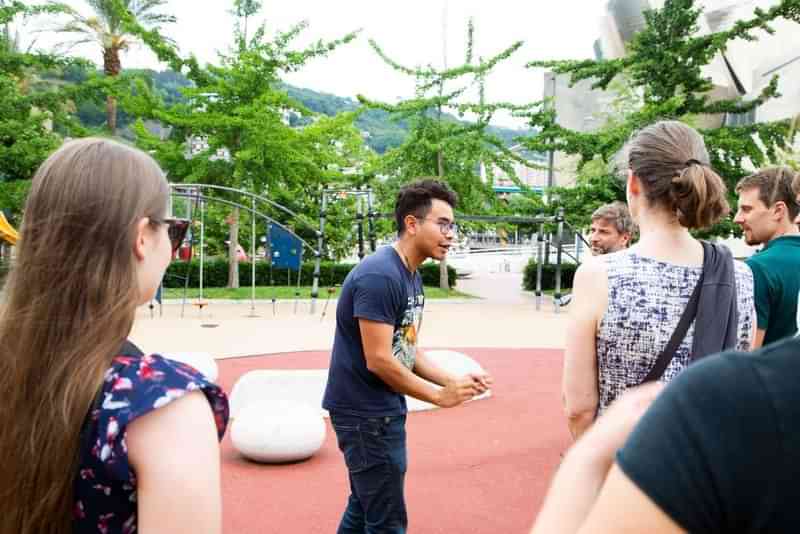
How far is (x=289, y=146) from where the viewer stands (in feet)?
71.3

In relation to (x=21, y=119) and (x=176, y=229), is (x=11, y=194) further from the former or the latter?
(x=176, y=229)

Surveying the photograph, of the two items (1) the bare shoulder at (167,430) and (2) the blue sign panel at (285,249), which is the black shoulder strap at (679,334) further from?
(2) the blue sign panel at (285,249)

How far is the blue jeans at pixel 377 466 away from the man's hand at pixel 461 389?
9.0 inches

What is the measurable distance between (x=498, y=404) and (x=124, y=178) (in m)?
7.78

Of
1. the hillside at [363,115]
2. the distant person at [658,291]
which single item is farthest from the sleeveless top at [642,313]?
the hillside at [363,115]

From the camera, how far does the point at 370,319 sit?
3.15m

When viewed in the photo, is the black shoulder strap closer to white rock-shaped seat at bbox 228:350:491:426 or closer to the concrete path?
white rock-shaped seat at bbox 228:350:491:426

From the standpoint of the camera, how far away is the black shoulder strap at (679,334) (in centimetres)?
222

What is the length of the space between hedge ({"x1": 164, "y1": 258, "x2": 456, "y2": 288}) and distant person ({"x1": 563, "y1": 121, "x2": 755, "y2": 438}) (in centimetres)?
2167

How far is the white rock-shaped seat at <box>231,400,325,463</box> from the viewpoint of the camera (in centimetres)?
621

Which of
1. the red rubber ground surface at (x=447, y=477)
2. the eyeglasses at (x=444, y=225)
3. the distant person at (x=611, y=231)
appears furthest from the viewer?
the distant person at (x=611, y=231)

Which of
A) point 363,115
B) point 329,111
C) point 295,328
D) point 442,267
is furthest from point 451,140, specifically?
point 329,111

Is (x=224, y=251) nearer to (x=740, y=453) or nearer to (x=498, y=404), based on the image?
(x=498, y=404)

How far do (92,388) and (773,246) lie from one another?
2895 millimetres
